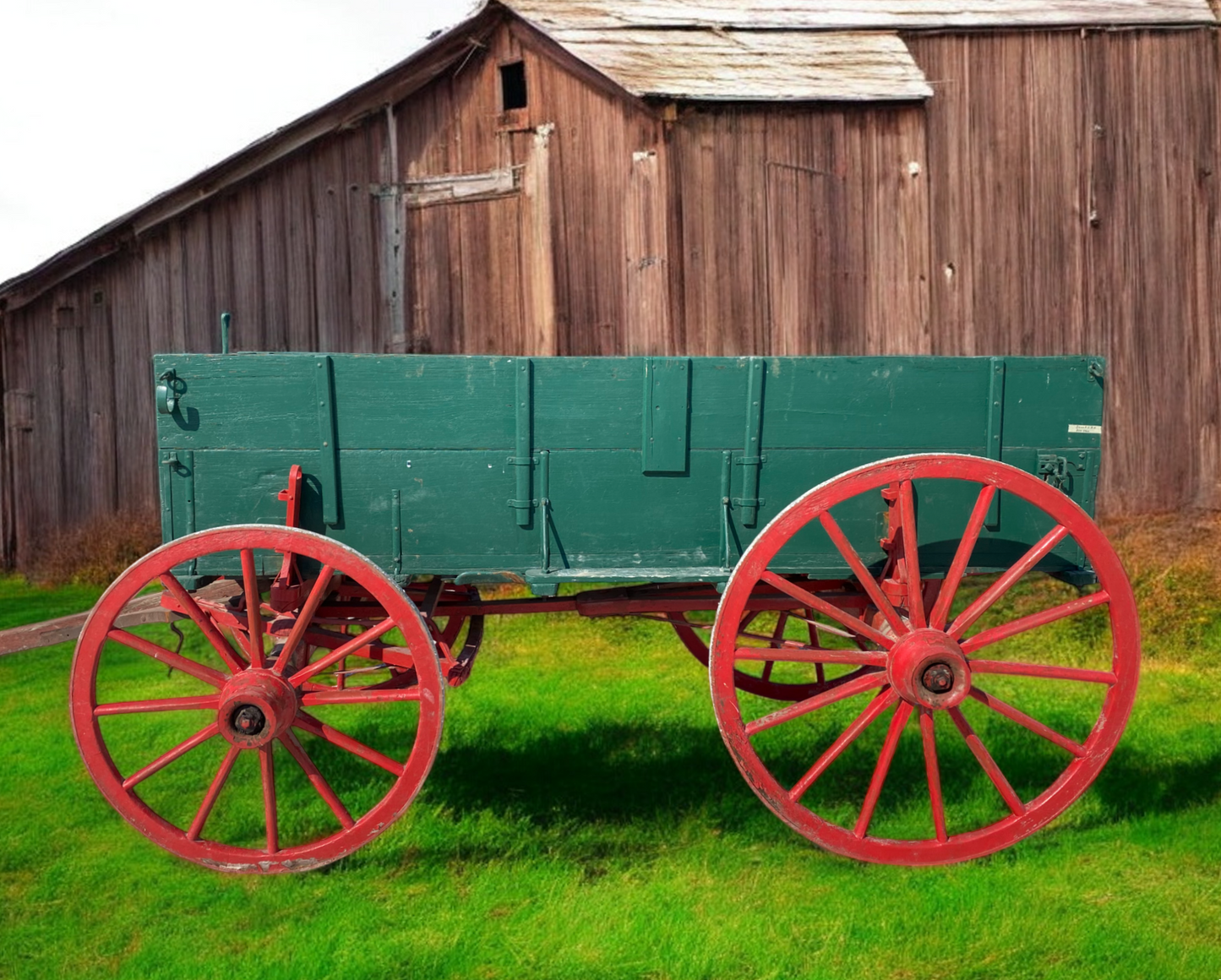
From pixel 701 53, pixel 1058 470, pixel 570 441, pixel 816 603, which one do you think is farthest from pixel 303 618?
pixel 701 53

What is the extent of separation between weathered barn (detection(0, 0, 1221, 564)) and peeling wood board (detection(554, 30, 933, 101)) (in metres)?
0.03

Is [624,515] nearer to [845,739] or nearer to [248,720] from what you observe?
[845,739]

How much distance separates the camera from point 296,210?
959 cm

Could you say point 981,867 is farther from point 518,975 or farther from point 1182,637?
point 1182,637

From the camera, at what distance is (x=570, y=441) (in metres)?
3.91

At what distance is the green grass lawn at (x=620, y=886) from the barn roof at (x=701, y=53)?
18.0ft

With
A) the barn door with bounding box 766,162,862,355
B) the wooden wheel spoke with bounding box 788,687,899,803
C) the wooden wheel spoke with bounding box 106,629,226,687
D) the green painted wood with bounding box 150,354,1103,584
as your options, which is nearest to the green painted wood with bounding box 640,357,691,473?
the green painted wood with bounding box 150,354,1103,584

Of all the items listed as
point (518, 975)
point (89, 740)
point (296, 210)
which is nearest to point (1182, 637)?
point (518, 975)

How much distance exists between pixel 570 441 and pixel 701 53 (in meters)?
6.48

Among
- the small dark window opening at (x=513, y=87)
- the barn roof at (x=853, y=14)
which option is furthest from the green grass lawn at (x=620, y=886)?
the barn roof at (x=853, y=14)

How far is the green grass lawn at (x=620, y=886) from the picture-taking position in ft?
11.5

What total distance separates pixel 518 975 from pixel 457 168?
7.55 meters

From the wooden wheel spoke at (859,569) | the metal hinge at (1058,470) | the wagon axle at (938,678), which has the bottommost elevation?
the wagon axle at (938,678)

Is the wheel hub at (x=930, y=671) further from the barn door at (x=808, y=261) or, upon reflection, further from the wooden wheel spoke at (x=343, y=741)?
the barn door at (x=808, y=261)
